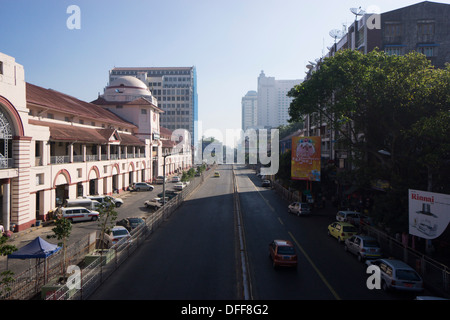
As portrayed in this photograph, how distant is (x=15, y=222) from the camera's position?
88.7ft

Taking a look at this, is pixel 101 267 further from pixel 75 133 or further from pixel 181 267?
pixel 75 133

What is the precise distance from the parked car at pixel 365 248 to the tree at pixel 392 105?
2.98 metres

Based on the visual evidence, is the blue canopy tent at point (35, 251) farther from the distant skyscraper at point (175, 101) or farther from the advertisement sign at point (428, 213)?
the distant skyscraper at point (175, 101)

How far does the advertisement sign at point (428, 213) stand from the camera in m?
16.8

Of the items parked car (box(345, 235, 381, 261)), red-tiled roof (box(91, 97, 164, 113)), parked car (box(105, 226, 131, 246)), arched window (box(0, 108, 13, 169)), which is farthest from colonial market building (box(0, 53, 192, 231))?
parked car (box(345, 235, 381, 261))

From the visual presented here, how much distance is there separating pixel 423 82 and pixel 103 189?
41019 mm

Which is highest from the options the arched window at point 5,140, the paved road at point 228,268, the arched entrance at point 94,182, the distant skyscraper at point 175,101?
the distant skyscraper at point 175,101

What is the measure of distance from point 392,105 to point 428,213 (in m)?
9.00

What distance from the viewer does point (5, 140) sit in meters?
26.0

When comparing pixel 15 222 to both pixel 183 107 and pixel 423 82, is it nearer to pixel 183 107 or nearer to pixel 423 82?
pixel 423 82

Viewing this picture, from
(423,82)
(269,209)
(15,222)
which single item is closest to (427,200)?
(423,82)

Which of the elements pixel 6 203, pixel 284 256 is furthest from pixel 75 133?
pixel 284 256

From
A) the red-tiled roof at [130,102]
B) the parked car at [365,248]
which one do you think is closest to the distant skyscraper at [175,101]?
the red-tiled roof at [130,102]

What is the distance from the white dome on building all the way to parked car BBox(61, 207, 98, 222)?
137 ft
